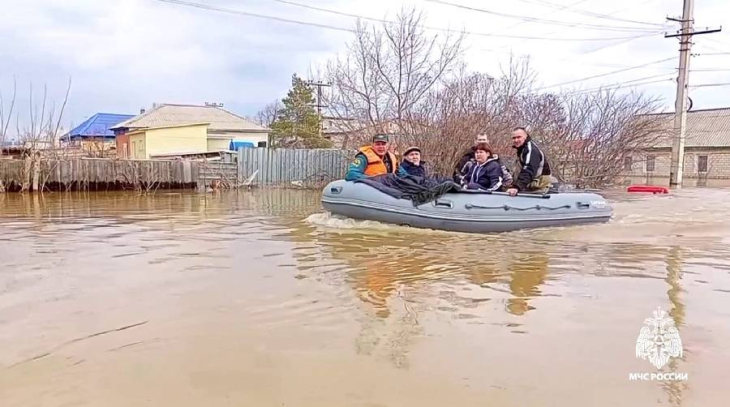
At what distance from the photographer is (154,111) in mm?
32844

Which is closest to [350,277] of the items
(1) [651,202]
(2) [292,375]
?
(2) [292,375]

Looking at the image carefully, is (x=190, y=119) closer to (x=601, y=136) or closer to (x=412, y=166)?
(x=601, y=136)

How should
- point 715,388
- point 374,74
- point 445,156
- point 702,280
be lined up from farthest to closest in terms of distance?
point 374,74 < point 445,156 < point 702,280 < point 715,388

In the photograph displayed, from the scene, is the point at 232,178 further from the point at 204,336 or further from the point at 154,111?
the point at 154,111

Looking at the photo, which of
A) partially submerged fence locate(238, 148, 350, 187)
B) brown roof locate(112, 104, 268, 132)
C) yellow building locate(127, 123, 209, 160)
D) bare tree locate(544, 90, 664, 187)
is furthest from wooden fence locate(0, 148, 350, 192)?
brown roof locate(112, 104, 268, 132)

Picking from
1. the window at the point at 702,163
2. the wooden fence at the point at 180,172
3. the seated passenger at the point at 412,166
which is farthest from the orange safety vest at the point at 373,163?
the window at the point at 702,163

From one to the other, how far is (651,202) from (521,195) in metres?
6.14

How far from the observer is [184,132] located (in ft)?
95.9

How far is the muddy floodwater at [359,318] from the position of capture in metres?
2.72

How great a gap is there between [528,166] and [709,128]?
29.6m

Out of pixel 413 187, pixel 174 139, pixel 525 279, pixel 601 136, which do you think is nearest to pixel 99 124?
pixel 174 139

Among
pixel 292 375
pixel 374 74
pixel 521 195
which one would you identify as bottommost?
pixel 292 375

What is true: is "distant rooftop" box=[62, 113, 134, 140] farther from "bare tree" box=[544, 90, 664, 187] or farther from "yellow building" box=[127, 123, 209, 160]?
"bare tree" box=[544, 90, 664, 187]

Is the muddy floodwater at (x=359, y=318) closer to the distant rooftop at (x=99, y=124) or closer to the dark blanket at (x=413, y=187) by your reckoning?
the dark blanket at (x=413, y=187)
